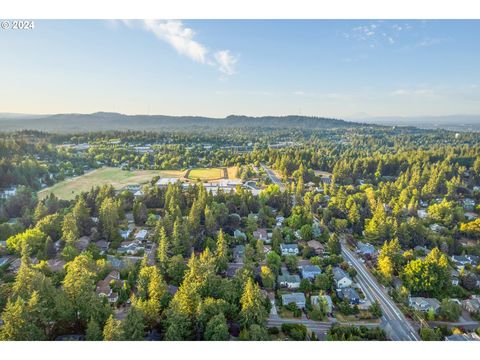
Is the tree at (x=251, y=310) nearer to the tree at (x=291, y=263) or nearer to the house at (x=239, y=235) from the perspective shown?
the tree at (x=291, y=263)

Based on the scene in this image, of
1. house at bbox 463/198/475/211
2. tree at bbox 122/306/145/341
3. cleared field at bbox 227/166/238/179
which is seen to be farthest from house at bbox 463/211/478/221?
tree at bbox 122/306/145/341

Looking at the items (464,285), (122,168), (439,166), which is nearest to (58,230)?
(464,285)

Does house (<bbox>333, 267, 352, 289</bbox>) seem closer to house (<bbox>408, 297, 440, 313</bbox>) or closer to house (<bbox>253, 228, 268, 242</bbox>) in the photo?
house (<bbox>408, 297, 440, 313</bbox>)

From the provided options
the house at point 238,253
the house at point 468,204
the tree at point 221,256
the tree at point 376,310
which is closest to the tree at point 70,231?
the tree at point 221,256

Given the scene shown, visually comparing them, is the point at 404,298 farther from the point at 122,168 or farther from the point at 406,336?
the point at 122,168

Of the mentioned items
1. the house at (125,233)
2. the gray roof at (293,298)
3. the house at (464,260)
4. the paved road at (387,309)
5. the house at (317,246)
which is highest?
the house at (125,233)

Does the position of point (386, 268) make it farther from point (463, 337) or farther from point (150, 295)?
point (150, 295)
